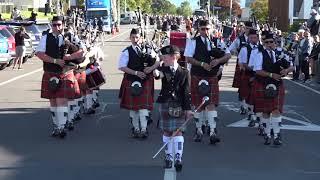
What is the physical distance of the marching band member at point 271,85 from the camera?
979 centimetres

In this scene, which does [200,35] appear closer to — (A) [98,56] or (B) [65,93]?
(B) [65,93]

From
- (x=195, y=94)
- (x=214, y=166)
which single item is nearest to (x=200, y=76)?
(x=195, y=94)

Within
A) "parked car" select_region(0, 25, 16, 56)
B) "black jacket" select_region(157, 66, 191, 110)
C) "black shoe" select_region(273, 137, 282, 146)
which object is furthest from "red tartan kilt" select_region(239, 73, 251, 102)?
"parked car" select_region(0, 25, 16, 56)

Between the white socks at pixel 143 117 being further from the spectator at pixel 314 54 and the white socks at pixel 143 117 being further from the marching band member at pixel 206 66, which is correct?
the spectator at pixel 314 54

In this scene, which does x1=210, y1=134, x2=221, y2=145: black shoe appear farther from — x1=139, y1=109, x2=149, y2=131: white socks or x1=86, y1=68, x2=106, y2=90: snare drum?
x1=86, y1=68, x2=106, y2=90: snare drum

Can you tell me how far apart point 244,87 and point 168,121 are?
4550mm

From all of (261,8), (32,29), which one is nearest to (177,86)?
(32,29)

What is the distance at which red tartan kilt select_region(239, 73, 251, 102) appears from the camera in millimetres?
11930

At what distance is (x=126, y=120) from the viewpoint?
12.4m

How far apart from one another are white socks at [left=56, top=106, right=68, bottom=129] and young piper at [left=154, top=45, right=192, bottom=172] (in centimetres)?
265

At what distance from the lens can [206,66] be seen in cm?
977

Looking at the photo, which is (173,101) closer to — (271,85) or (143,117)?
(143,117)

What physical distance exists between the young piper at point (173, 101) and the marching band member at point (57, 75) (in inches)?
105

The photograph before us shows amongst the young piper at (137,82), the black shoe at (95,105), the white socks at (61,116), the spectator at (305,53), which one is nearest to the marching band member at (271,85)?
the young piper at (137,82)
